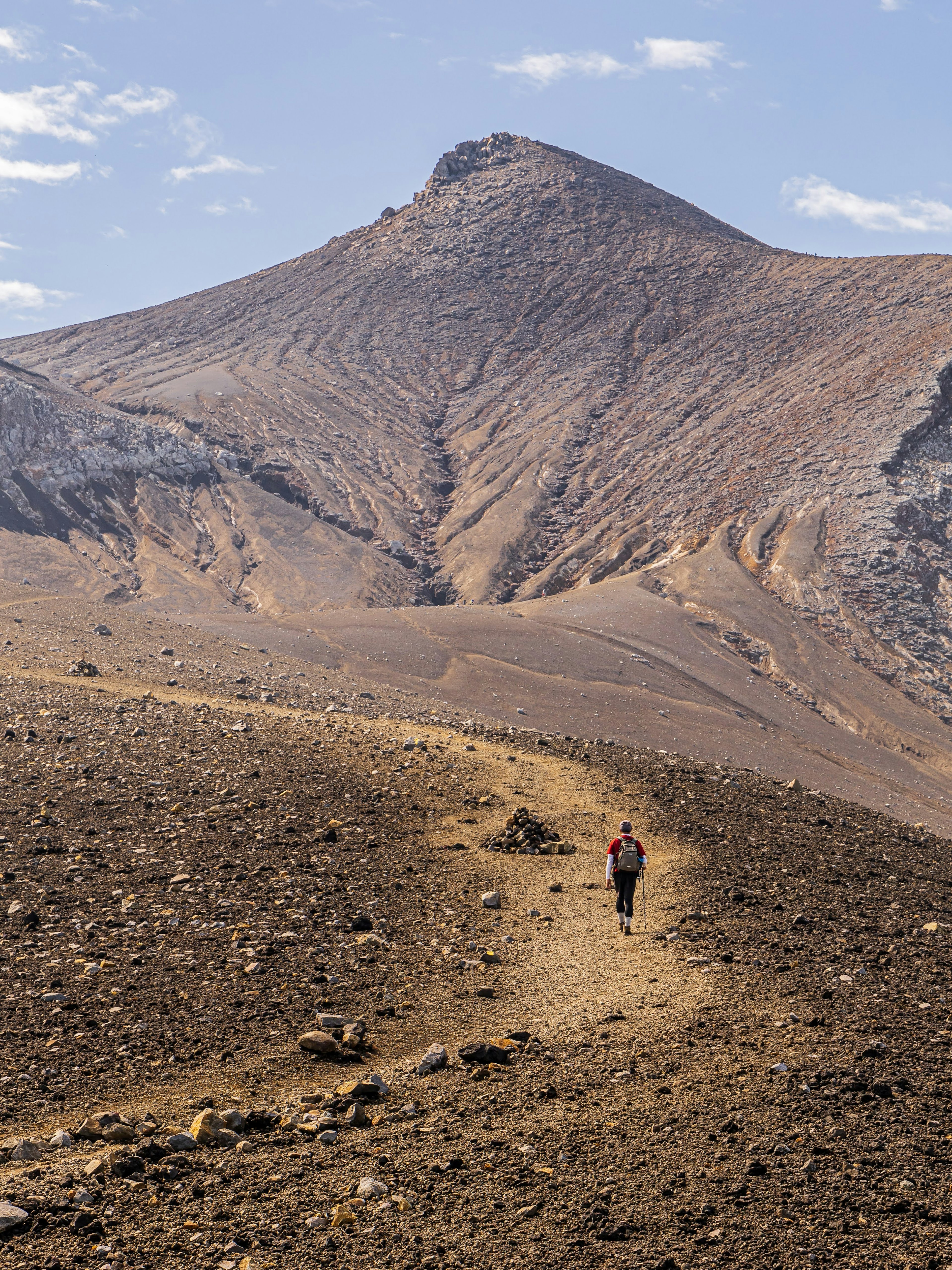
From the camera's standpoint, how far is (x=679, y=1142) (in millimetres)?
6203

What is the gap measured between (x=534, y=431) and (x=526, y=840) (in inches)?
2837

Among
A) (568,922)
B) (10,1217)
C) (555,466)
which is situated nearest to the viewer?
(10,1217)

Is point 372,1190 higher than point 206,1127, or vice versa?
point 372,1190

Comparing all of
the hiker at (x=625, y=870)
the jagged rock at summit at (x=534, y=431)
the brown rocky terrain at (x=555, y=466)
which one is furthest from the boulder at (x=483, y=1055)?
the jagged rock at summit at (x=534, y=431)

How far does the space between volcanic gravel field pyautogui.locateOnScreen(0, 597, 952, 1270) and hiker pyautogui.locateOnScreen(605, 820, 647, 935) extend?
351 mm

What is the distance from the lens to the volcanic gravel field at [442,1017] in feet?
18.1

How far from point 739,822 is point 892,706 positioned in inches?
1502

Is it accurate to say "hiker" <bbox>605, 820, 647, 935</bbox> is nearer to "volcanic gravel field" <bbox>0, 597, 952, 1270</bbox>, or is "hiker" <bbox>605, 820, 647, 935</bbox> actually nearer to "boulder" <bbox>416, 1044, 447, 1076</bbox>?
"volcanic gravel field" <bbox>0, 597, 952, 1270</bbox>

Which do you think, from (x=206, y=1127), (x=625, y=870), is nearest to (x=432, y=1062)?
(x=206, y=1127)

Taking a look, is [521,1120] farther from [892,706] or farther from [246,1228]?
[892,706]

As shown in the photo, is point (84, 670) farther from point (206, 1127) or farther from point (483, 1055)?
point (206, 1127)

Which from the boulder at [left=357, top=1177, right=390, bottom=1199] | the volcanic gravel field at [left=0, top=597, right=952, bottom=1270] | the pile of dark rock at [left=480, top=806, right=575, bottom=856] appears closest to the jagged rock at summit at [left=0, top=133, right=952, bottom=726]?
the pile of dark rock at [left=480, top=806, right=575, bottom=856]

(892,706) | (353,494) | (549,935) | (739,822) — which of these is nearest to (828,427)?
(892,706)

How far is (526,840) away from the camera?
13.1 metres
